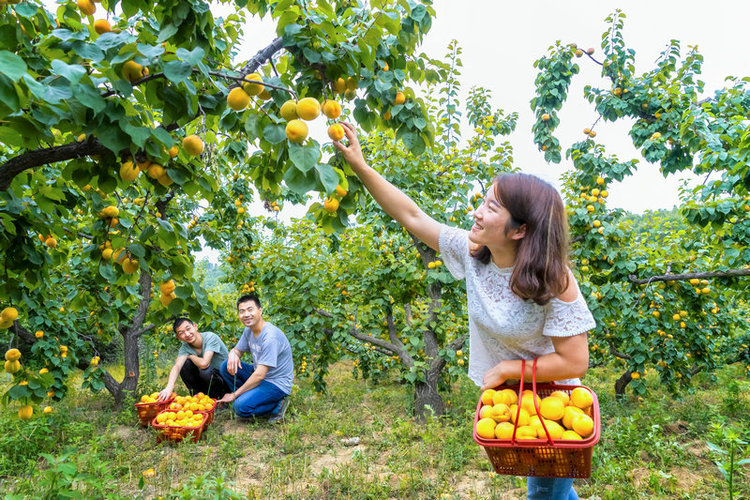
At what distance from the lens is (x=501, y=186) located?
1431mm

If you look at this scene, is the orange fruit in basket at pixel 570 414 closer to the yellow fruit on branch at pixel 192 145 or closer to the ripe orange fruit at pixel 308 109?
the ripe orange fruit at pixel 308 109

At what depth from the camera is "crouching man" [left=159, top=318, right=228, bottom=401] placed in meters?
4.38

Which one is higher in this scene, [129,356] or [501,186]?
[501,186]

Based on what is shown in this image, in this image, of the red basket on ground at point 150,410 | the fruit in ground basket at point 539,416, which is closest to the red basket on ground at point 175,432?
the red basket on ground at point 150,410

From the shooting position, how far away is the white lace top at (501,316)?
4.49ft

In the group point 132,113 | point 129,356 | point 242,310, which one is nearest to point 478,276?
point 132,113

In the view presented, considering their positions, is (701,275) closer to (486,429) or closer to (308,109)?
(486,429)

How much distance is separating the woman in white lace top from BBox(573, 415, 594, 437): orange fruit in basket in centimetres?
17

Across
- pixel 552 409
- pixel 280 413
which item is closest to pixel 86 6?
pixel 552 409

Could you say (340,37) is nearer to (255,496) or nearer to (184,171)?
(184,171)

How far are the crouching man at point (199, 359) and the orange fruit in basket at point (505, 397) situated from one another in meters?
3.66

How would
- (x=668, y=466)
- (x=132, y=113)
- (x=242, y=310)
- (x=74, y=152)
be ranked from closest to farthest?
(x=132, y=113)
(x=74, y=152)
(x=668, y=466)
(x=242, y=310)

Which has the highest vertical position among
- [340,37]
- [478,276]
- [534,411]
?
[340,37]

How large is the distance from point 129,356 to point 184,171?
445cm
